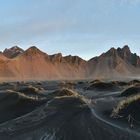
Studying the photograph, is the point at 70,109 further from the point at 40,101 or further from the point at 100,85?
the point at 100,85

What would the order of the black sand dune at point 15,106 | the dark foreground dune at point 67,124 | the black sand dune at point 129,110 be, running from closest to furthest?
the dark foreground dune at point 67,124, the black sand dune at point 129,110, the black sand dune at point 15,106

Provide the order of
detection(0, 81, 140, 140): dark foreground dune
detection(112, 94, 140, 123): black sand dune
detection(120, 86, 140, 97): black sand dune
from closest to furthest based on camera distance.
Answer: detection(0, 81, 140, 140): dark foreground dune < detection(112, 94, 140, 123): black sand dune < detection(120, 86, 140, 97): black sand dune

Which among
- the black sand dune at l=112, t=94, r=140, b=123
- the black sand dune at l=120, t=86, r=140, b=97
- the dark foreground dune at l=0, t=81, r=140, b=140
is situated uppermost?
the black sand dune at l=120, t=86, r=140, b=97

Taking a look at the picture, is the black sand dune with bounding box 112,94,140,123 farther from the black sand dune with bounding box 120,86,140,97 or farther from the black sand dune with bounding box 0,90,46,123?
the black sand dune with bounding box 120,86,140,97

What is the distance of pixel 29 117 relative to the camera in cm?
1927

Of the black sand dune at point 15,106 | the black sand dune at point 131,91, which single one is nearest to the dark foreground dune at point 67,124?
the black sand dune at point 15,106

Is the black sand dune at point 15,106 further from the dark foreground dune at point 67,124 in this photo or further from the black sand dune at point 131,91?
the black sand dune at point 131,91

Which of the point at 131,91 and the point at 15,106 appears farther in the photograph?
the point at 131,91

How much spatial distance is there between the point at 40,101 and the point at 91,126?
8.39 meters

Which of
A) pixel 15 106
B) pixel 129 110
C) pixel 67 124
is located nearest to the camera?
pixel 67 124

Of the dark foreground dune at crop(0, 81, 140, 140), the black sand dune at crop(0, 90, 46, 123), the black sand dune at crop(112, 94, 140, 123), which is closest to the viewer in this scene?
the dark foreground dune at crop(0, 81, 140, 140)

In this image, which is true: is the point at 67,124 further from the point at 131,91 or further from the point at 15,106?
the point at 131,91

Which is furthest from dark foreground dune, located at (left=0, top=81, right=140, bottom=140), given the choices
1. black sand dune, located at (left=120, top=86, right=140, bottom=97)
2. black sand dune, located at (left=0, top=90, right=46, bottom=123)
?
black sand dune, located at (left=120, top=86, right=140, bottom=97)

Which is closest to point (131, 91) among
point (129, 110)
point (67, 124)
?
point (129, 110)
